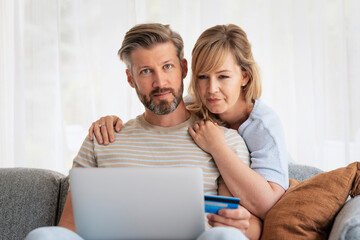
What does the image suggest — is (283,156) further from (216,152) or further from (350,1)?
(350,1)

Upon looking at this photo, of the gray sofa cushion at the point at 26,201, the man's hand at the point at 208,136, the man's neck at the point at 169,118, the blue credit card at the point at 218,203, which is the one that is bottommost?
the gray sofa cushion at the point at 26,201

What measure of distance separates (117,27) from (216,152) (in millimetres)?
2083

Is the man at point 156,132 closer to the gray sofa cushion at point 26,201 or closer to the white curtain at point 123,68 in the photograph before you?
the gray sofa cushion at point 26,201

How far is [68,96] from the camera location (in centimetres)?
357

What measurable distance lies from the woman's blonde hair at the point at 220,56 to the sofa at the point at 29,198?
491 mm

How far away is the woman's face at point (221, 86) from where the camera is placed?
191 cm

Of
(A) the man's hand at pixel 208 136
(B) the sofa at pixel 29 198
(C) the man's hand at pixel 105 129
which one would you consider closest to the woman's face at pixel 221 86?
(A) the man's hand at pixel 208 136

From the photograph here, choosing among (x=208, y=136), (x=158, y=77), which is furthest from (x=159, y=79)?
(x=208, y=136)

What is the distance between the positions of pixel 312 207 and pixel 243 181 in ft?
0.89

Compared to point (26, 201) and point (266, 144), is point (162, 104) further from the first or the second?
point (26, 201)

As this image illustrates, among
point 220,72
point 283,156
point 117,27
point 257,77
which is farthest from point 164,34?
point 117,27

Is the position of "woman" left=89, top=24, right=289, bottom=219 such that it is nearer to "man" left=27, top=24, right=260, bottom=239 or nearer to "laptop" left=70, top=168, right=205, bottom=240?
"man" left=27, top=24, right=260, bottom=239

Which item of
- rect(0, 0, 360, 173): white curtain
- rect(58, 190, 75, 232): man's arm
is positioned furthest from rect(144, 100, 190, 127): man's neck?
rect(0, 0, 360, 173): white curtain

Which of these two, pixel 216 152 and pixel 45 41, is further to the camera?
pixel 45 41
